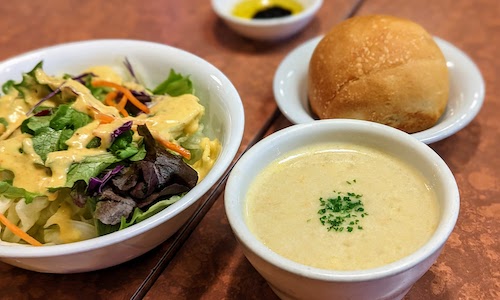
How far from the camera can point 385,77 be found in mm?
1258

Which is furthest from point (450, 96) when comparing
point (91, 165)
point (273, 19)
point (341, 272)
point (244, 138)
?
point (91, 165)

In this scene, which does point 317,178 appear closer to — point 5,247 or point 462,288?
point 462,288

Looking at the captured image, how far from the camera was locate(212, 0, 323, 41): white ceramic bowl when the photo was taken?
1.74 m

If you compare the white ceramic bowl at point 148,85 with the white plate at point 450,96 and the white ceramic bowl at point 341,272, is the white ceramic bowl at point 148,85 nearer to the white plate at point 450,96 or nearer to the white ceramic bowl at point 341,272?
the white ceramic bowl at point 341,272

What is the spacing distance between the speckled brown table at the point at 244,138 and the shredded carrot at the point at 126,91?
27 centimetres

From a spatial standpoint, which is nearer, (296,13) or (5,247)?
(5,247)

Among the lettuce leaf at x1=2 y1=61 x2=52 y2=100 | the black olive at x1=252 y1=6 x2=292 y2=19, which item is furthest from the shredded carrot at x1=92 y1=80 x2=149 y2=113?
the black olive at x1=252 y1=6 x2=292 y2=19

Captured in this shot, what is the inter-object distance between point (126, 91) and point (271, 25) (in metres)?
0.65

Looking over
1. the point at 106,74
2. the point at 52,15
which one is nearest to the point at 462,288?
the point at 106,74

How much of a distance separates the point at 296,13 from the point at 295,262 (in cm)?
127

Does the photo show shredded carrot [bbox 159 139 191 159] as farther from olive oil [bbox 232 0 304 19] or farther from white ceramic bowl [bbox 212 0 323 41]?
olive oil [bbox 232 0 304 19]

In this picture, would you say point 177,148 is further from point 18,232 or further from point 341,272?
point 341,272

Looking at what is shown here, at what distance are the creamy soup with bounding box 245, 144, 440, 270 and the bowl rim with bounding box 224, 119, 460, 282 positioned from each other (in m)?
0.04

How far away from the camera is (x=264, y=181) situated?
1039 mm
